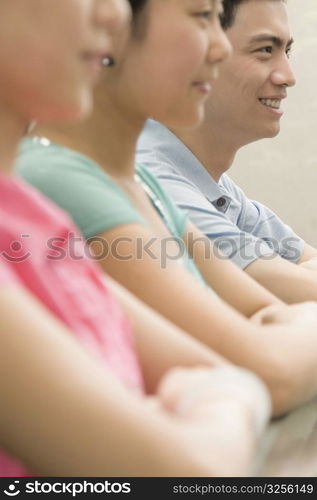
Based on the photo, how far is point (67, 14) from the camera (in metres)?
0.70

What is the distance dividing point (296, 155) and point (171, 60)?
2.54 metres

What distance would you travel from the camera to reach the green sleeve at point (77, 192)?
1.05 m

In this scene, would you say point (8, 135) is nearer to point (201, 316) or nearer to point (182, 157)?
point (201, 316)

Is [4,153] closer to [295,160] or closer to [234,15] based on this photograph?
[234,15]

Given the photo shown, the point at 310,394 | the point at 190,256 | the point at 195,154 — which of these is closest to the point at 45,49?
the point at 310,394

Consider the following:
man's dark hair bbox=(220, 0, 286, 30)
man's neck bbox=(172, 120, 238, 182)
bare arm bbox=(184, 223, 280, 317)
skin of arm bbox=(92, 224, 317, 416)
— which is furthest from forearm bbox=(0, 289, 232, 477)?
man's dark hair bbox=(220, 0, 286, 30)

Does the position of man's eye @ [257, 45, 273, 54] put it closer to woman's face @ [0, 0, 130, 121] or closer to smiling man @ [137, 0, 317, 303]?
smiling man @ [137, 0, 317, 303]

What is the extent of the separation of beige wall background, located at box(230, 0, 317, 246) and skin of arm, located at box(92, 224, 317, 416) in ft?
8.52

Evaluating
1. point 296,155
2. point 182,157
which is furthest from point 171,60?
point 296,155

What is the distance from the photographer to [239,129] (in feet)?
6.53

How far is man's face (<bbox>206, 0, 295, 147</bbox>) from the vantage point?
1.98 metres

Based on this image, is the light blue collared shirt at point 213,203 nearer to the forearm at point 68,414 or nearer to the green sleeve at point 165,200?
the green sleeve at point 165,200

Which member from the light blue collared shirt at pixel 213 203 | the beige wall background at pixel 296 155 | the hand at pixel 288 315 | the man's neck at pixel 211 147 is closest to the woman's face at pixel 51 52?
the hand at pixel 288 315

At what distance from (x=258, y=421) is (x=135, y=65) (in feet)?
1.90
